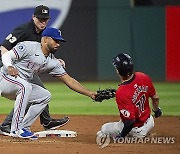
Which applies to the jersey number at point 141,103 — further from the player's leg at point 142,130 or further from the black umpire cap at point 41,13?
the black umpire cap at point 41,13

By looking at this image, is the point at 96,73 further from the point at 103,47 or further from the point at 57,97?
the point at 57,97

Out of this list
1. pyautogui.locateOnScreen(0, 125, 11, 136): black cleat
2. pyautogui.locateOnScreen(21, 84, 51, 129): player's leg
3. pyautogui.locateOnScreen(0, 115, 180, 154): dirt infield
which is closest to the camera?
pyautogui.locateOnScreen(0, 115, 180, 154): dirt infield

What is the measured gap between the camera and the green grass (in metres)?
11.4

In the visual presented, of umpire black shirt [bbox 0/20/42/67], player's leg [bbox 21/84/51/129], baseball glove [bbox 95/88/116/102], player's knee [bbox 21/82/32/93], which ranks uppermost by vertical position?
umpire black shirt [bbox 0/20/42/67]

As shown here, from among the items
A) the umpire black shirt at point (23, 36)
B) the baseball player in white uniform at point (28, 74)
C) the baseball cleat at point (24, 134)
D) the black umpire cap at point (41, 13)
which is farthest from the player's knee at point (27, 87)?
the black umpire cap at point (41, 13)

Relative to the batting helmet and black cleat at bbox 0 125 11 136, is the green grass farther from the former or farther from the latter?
the batting helmet

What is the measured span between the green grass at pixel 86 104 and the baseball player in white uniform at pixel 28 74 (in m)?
3.18

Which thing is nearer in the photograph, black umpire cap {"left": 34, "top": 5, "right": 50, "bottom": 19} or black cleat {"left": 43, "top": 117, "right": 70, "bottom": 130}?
black umpire cap {"left": 34, "top": 5, "right": 50, "bottom": 19}

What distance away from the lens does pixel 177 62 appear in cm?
1692

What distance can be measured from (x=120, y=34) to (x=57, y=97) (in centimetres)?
430

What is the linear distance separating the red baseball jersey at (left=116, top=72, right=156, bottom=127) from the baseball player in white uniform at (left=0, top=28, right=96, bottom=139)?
0.55 m

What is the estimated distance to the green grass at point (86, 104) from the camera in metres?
11.4

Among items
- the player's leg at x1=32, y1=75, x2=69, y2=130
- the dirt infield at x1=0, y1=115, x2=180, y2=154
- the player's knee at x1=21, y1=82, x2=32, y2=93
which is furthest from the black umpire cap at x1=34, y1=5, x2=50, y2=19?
the dirt infield at x1=0, y1=115, x2=180, y2=154

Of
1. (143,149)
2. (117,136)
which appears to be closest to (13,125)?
(117,136)
